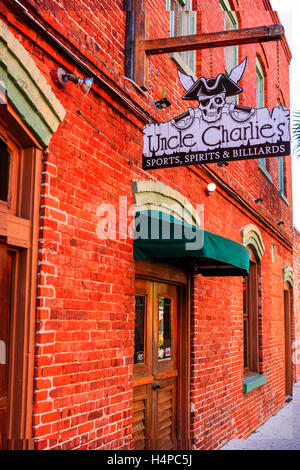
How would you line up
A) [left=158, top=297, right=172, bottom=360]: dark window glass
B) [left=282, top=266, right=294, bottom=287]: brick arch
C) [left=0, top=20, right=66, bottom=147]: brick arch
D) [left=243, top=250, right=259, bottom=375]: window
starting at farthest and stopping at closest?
[left=282, top=266, right=294, bottom=287]: brick arch, [left=243, top=250, right=259, bottom=375]: window, [left=158, top=297, right=172, bottom=360]: dark window glass, [left=0, top=20, right=66, bottom=147]: brick arch

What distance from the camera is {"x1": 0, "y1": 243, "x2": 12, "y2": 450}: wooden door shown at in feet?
12.5

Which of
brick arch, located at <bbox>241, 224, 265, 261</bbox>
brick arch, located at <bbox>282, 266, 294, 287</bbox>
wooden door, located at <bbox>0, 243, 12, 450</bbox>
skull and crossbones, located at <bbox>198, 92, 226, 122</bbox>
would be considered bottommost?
wooden door, located at <bbox>0, 243, 12, 450</bbox>

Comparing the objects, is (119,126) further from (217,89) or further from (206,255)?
Result: (206,255)

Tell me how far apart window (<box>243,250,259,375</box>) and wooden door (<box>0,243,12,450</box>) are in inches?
302

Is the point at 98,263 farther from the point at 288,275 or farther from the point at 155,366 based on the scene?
the point at 288,275

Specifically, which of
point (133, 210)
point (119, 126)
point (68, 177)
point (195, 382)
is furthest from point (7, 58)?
point (195, 382)

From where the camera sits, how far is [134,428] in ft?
19.5

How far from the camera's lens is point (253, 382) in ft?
32.8

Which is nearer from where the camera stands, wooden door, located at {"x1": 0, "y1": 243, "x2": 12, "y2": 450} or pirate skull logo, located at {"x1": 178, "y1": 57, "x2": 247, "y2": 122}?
wooden door, located at {"x1": 0, "y1": 243, "x2": 12, "y2": 450}

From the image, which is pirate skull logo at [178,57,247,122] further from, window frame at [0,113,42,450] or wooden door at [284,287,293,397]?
wooden door at [284,287,293,397]

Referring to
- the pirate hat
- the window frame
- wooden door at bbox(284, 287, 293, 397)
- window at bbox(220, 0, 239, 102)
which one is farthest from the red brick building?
wooden door at bbox(284, 287, 293, 397)

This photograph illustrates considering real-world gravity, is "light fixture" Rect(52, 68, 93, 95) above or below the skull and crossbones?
below

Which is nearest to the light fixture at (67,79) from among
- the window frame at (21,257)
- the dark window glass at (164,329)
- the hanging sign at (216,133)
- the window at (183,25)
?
the window frame at (21,257)

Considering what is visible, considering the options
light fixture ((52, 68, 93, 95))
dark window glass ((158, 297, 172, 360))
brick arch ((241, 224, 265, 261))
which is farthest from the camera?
brick arch ((241, 224, 265, 261))
